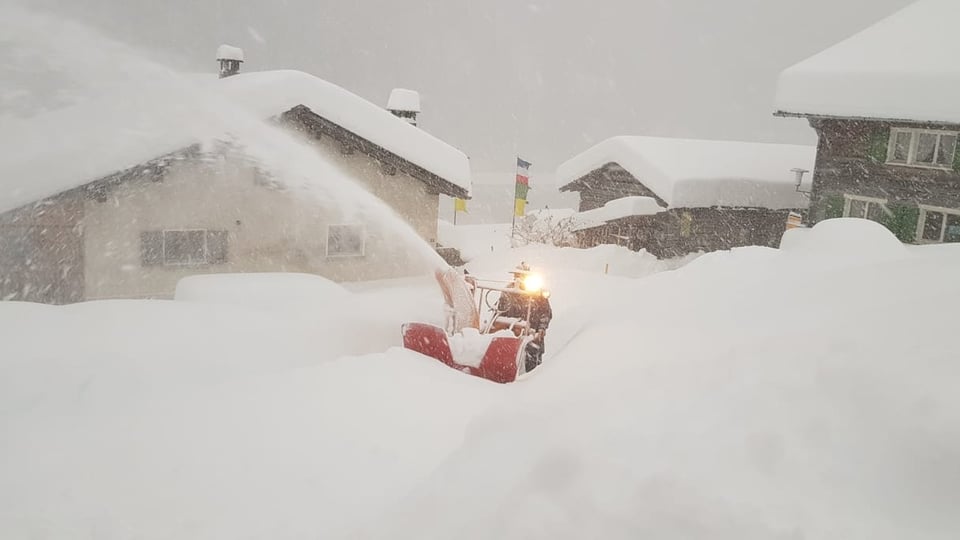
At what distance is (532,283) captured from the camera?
27.8 ft

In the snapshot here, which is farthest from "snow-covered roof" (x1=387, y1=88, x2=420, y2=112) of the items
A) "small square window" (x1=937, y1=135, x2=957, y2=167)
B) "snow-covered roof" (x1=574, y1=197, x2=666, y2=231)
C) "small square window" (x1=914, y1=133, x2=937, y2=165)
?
"small square window" (x1=937, y1=135, x2=957, y2=167)

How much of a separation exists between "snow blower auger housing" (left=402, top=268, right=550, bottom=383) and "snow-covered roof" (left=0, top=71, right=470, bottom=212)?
26.0 feet

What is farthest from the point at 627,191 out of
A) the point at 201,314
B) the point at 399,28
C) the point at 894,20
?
the point at 399,28

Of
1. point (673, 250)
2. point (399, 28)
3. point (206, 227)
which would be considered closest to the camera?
point (206, 227)

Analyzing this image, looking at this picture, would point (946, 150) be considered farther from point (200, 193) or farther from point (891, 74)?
point (200, 193)

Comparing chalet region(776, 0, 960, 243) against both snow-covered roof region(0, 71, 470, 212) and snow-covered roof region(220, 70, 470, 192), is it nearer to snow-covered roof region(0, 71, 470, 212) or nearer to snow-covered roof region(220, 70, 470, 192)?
snow-covered roof region(220, 70, 470, 192)

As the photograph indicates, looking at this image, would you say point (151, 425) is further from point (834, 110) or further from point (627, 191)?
point (627, 191)

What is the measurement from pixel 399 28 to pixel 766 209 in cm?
10385

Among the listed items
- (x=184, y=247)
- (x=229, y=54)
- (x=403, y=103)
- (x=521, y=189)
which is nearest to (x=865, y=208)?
(x=521, y=189)

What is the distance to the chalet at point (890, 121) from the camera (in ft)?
53.3

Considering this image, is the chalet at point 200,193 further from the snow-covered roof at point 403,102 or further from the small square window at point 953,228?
the small square window at point 953,228

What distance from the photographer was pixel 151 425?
5098 millimetres

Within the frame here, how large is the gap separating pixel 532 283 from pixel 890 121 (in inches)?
536

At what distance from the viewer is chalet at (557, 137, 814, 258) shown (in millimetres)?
21484
